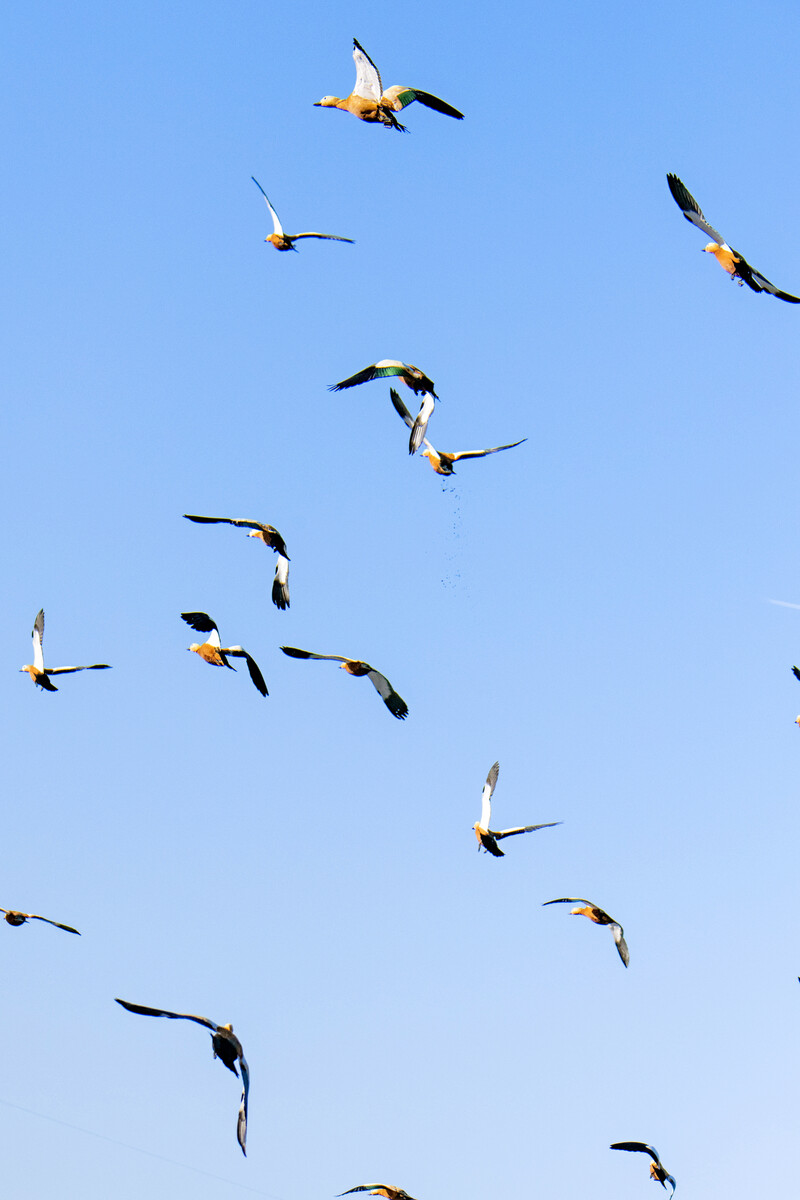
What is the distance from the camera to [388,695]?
1518 inches

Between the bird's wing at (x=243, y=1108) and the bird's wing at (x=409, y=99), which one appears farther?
the bird's wing at (x=409, y=99)

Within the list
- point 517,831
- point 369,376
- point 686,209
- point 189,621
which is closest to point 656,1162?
point 517,831

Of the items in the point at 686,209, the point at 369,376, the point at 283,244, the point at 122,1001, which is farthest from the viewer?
the point at 283,244

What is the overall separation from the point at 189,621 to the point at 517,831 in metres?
9.72

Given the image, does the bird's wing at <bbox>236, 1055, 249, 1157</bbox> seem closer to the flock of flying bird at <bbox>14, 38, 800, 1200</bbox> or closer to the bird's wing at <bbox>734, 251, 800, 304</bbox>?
the flock of flying bird at <bbox>14, 38, 800, 1200</bbox>

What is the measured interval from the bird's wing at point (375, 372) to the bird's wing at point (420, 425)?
963 mm

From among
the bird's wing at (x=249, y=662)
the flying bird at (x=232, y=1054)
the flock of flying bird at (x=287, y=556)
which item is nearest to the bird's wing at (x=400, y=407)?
the flock of flying bird at (x=287, y=556)

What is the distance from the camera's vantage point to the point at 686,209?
34062 millimetres

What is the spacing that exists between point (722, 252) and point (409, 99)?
7.53 meters

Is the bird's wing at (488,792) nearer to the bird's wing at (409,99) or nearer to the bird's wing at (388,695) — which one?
the bird's wing at (388,695)

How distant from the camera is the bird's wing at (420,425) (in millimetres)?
37125

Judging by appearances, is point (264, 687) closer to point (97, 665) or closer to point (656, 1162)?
point (97, 665)

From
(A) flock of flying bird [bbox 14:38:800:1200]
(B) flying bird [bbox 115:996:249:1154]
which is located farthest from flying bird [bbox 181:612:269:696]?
(B) flying bird [bbox 115:996:249:1154]

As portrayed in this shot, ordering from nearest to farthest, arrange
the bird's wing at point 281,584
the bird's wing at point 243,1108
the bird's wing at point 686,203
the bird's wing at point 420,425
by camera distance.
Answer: the bird's wing at point 243,1108 → the bird's wing at point 686,203 → the bird's wing at point 420,425 → the bird's wing at point 281,584
